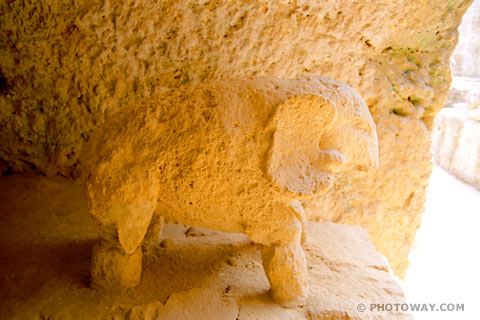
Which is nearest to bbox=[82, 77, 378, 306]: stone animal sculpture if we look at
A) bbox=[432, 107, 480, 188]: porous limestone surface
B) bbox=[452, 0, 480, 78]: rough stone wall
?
bbox=[432, 107, 480, 188]: porous limestone surface

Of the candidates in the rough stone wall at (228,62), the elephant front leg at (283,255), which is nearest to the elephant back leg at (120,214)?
the elephant front leg at (283,255)

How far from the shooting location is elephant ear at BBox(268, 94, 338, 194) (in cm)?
122

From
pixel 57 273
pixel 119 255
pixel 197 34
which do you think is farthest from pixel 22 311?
pixel 197 34

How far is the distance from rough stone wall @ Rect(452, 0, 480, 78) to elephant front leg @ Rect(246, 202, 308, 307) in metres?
6.51

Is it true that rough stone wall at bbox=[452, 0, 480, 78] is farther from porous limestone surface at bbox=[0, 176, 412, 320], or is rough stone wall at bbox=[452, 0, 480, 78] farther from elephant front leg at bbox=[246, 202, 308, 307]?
elephant front leg at bbox=[246, 202, 308, 307]

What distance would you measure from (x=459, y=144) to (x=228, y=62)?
4.61 m

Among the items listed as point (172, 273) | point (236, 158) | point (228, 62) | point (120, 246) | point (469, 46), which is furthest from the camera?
point (469, 46)

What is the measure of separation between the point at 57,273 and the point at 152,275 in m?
0.39

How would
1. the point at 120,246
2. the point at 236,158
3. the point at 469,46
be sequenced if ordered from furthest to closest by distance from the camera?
the point at 469,46
the point at 120,246
the point at 236,158

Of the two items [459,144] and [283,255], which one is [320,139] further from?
[459,144]

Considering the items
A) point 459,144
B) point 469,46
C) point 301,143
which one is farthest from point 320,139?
point 469,46

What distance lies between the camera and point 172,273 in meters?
1.54

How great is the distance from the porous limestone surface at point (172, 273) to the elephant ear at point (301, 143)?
495 mm

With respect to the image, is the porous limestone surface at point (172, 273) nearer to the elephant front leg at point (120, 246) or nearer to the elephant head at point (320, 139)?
the elephant front leg at point (120, 246)
